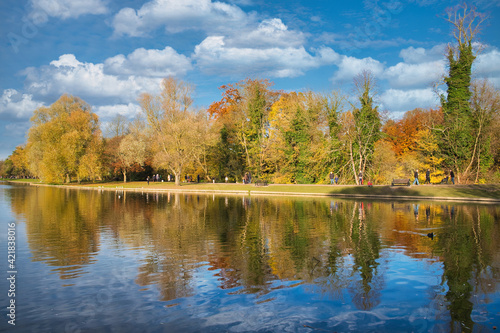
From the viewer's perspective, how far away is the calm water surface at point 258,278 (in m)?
7.22

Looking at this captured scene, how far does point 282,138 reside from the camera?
186 ft

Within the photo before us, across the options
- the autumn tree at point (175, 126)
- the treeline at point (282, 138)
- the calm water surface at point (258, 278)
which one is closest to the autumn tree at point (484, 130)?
the treeline at point (282, 138)

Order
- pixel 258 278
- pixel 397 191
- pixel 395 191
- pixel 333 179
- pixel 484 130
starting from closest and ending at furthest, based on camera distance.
Answer: 1. pixel 258 278
2. pixel 397 191
3. pixel 395 191
4. pixel 484 130
5. pixel 333 179

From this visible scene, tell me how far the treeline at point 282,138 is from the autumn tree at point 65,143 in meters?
0.20

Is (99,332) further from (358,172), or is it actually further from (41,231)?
(358,172)

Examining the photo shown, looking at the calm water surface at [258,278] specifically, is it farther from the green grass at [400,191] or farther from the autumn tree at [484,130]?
the autumn tree at [484,130]

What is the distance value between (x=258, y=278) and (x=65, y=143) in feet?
229

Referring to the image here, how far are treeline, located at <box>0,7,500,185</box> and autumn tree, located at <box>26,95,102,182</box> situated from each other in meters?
0.20

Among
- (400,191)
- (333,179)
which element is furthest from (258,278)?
(333,179)

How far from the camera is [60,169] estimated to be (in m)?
72.9

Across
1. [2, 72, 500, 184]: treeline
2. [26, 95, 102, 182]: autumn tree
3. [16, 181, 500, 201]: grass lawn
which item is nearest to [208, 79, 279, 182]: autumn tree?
[2, 72, 500, 184]: treeline

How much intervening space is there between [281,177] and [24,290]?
48.4m

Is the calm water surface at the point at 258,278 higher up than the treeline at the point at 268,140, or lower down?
lower down

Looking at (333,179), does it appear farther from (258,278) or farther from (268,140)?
(258,278)
